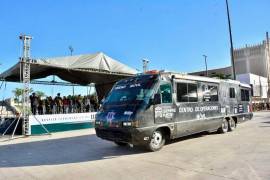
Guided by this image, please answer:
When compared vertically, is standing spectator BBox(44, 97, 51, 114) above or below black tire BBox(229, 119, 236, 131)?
above

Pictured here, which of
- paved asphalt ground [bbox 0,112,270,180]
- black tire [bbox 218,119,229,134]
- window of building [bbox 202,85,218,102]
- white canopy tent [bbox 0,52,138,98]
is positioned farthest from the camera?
white canopy tent [bbox 0,52,138,98]

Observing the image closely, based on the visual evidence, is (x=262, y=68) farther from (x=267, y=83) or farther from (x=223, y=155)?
(x=223, y=155)

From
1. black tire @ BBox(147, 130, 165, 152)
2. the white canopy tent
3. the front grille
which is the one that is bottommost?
black tire @ BBox(147, 130, 165, 152)

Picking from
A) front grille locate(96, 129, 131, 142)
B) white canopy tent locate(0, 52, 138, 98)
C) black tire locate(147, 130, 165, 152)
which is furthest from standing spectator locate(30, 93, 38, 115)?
black tire locate(147, 130, 165, 152)

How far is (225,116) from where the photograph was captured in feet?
42.2

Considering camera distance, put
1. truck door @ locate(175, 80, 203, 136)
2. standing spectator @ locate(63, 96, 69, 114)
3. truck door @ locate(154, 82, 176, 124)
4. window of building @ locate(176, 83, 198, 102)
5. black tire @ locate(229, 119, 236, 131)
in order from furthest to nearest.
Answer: standing spectator @ locate(63, 96, 69, 114) → black tire @ locate(229, 119, 236, 131) → window of building @ locate(176, 83, 198, 102) → truck door @ locate(175, 80, 203, 136) → truck door @ locate(154, 82, 176, 124)

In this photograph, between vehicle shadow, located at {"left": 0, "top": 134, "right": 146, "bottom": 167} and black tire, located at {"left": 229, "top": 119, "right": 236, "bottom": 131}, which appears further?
black tire, located at {"left": 229, "top": 119, "right": 236, "bottom": 131}

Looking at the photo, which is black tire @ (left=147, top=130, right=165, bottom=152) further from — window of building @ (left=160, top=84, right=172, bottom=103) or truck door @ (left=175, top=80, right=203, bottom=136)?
window of building @ (left=160, top=84, right=172, bottom=103)

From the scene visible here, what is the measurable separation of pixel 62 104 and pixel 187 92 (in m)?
12.0

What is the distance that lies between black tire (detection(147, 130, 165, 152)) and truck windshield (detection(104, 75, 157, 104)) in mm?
1164

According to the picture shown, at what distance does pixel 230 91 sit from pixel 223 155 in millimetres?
6465

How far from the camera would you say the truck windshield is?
28.7 ft

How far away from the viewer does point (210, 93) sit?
11898mm

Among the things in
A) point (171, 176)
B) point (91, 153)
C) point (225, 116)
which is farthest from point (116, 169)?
point (225, 116)
